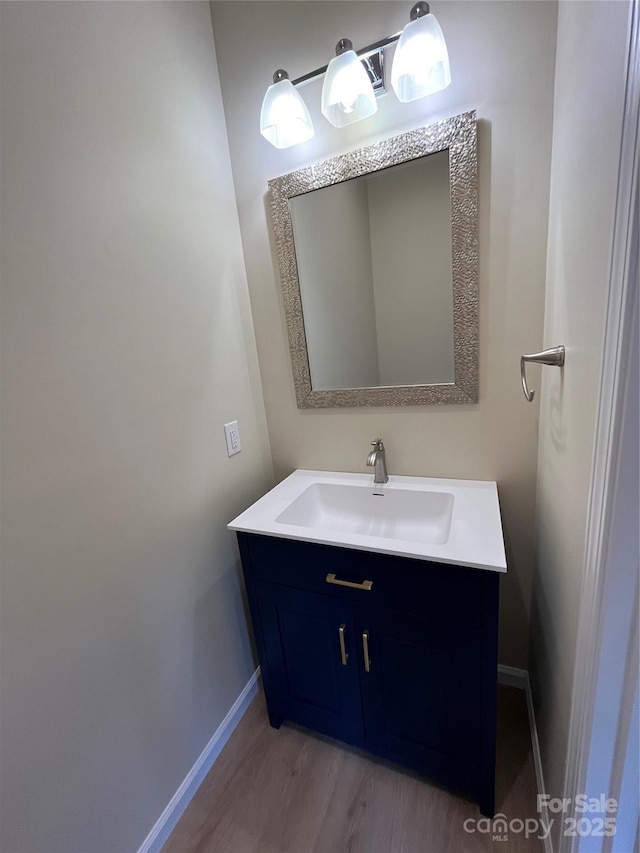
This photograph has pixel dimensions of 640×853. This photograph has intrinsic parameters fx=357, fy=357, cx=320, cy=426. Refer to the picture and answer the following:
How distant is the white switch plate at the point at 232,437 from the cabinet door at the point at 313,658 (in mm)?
497

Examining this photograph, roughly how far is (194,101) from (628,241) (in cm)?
140

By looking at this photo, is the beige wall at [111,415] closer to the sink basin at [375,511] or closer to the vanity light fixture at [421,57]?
the sink basin at [375,511]

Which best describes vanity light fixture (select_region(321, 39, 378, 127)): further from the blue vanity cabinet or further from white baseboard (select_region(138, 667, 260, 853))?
white baseboard (select_region(138, 667, 260, 853))

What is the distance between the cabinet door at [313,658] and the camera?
44.4 inches

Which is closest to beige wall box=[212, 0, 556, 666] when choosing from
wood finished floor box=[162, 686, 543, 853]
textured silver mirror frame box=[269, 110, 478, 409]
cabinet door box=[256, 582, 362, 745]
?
textured silver mirror frame box=[269, 110, 478, 409]

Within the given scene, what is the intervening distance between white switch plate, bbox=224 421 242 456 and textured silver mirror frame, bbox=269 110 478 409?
0.93ft

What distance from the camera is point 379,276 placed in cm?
129

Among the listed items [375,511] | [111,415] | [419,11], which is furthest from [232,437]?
[419,11]

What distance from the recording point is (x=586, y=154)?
67 cm

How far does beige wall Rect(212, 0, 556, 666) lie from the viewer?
3.31ft

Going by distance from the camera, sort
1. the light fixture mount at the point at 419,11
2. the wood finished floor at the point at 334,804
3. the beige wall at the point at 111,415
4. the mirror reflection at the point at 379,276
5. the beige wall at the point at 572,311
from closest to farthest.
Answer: the beige wall at the point at 572,311, the beige wall at the point at 111,415, the light fixture mount at the point at 419,11, the wood finished floor at the point at 334,804, the mirror reflection at the point at 379,276

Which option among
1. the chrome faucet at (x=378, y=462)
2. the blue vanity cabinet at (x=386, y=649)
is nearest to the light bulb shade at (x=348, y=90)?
the chrome faucet at (x=378, y=462)

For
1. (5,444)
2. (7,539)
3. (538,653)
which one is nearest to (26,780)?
(7,539)

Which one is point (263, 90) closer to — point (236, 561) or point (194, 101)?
point (194, 101)
